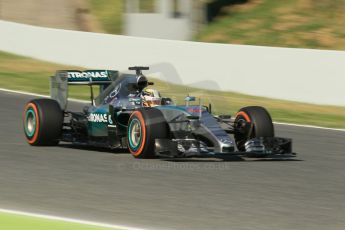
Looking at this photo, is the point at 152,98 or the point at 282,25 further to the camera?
the point at 282,25

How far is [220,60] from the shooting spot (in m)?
21.5

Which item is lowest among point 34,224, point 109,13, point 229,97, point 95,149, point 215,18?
point 34,224

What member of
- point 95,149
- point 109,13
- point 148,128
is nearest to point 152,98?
point 148,128

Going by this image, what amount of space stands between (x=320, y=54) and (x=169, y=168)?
1036cm

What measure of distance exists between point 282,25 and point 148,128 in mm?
21595

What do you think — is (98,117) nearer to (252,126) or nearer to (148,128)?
(148,128)

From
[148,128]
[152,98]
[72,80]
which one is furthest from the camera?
[72,80]

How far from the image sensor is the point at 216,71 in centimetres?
2161

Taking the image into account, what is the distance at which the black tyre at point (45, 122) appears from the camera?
11781 mm

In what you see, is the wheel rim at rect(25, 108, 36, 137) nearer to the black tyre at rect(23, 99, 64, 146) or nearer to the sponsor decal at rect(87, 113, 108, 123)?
the black tyre at rect(23, 99, 64, 146)

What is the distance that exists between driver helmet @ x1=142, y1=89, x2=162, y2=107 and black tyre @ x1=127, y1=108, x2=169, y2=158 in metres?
0.68

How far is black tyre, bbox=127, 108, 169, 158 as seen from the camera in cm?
1053

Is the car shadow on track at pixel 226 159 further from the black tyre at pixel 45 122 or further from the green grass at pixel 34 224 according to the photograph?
the green grass at pixel 34 224

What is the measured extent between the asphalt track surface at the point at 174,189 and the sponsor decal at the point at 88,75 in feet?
3.23
